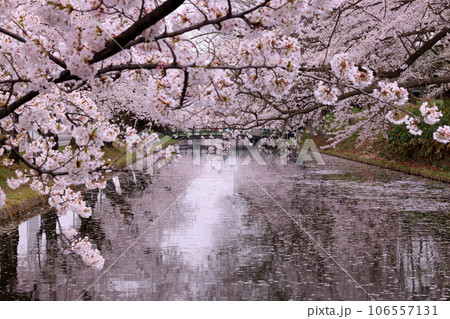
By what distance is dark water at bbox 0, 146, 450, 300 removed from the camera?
24.0ft

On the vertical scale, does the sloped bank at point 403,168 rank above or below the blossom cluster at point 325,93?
above

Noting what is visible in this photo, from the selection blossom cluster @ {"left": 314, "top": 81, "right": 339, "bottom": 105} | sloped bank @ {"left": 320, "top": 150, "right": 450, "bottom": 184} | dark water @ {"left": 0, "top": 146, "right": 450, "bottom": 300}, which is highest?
sloped bank @ {"left": 320, "top": 150, "right": 450, "bottom": 184}

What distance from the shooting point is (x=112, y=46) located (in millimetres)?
4590

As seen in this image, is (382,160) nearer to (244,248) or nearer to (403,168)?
(403,168)

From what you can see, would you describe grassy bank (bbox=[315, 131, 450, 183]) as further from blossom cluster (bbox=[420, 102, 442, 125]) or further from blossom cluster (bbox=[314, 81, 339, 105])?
blossom cluster (bbox=[314, 81, 339, 105])

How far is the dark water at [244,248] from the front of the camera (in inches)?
288

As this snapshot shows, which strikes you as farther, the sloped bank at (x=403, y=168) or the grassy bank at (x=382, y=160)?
the grassy bank at (x=382, y=160)

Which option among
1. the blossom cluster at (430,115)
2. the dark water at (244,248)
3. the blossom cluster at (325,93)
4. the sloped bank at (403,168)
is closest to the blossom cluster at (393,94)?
the blossom cluster at (430,115)

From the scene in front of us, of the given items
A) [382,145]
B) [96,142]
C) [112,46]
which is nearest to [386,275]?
[96,142]

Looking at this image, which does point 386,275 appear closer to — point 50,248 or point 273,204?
point 50,248

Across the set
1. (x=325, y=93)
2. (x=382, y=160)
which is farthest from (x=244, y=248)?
(x=382, y=160)

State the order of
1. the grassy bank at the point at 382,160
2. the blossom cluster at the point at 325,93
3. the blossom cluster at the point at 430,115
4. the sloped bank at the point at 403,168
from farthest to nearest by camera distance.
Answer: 1. the grassy bank at the point at 382,160
2. the sloped bank at the point at 403,168
3. the blossom cluster at the point at 325,93
4. the blossom cluster at the point at 430,115

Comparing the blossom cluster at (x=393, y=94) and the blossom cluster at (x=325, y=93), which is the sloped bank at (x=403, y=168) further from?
the blossom cluster at (x=325, y=93)

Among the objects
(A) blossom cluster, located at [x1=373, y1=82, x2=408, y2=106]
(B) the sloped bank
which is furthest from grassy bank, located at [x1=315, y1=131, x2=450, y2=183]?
(A) blossom cluster, located at [x1=373, y1=82, x2=408, y2=106]
